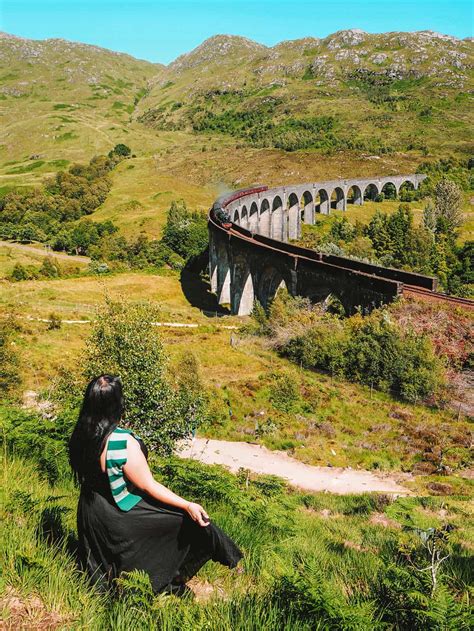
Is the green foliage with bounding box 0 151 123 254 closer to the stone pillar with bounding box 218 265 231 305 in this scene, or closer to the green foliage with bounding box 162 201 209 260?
the green foliage with bounding box 162 201 209 260

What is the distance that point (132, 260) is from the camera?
76375 mm

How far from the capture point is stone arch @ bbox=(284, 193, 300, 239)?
3435 inches

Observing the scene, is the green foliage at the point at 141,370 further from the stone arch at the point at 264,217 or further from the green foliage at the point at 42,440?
the stone arch at the point at 264,217

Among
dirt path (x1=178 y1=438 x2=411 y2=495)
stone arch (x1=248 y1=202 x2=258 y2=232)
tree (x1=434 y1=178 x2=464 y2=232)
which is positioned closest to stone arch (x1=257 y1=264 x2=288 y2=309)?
dirt path (x1=178 y1=438 x2=411 y2=495)

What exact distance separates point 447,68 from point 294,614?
9246 inches

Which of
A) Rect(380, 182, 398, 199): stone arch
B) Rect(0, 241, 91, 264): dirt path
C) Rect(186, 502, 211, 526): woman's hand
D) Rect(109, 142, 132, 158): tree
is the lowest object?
Rect(0, 241, 91, 264): dirt path

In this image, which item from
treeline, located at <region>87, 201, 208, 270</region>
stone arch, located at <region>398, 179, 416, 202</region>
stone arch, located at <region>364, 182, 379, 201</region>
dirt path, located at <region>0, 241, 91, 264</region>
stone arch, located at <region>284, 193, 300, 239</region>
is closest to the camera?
treeline, located at <region>87, 201, 208, 270</region>

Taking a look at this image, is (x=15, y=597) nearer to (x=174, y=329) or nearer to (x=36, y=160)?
(x=174, y=329)

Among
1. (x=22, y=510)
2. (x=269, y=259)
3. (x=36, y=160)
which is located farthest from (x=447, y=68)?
(x=22, y=510)

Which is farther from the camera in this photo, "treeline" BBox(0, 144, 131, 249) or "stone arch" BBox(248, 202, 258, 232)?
"treeline" BBox(0, 144, 131, 249)

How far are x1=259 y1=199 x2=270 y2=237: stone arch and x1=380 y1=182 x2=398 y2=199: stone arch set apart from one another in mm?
32617

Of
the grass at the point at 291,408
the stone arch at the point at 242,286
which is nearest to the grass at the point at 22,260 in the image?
the grass at the point at 291,408

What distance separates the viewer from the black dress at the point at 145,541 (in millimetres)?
3996

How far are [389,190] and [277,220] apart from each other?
32457mm
